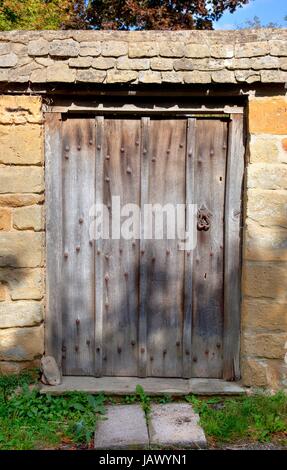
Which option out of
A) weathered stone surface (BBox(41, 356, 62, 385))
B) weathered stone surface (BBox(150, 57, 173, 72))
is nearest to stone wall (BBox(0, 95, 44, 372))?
weathered stone surface (BBox(41, 356, 62, 385))

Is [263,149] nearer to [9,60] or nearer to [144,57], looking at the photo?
[144,57]

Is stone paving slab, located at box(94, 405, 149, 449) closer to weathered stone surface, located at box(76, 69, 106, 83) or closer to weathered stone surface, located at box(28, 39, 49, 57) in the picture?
weathered stone surface, located at box(76, 69, 106, 83)

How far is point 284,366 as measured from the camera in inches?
133

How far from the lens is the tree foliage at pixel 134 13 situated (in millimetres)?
11359

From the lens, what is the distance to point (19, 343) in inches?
134

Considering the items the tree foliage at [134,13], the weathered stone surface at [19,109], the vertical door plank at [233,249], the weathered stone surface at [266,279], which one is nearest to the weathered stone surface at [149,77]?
the vertical door plank at [233,249]

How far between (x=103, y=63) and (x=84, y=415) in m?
2.38

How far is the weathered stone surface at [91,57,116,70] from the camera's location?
3.22 metres

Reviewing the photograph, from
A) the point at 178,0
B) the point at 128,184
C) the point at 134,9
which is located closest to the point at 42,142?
the point at 128,184

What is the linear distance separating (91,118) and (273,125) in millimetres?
1299

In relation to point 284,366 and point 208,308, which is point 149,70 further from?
point 284,366

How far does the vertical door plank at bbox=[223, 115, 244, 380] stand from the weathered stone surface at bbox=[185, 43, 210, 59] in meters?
0.49

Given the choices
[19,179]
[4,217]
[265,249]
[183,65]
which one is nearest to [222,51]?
[183,65]
